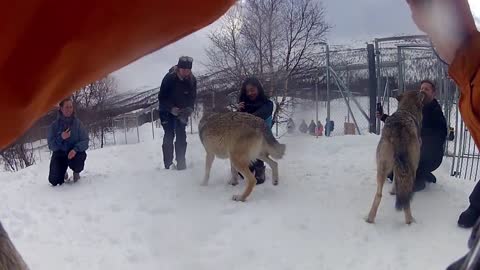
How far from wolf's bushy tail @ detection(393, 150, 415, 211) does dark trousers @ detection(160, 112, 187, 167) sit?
3.03 meters

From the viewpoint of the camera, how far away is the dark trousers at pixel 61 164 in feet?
19.5

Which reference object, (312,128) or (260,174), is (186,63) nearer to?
(260,174)

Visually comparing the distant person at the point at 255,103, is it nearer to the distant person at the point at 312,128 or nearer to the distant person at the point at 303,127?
the distant person at the point at 303,127

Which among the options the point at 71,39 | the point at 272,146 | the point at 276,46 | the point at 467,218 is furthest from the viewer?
the point at 276,46

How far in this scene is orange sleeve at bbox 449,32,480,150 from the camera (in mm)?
744

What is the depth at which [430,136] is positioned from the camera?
17.4 ft

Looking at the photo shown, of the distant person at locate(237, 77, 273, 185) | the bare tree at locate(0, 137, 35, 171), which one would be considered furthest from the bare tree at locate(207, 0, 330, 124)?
the bare tree at locate(0, 137, 35, 171)

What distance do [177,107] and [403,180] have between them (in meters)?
3.17


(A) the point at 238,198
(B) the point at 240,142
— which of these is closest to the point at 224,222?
(A) the point at 238,198

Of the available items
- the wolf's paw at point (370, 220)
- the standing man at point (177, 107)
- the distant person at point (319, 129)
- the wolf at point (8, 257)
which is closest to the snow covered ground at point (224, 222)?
the wolf's paw at point (370, 220)

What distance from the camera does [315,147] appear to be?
27.2ft

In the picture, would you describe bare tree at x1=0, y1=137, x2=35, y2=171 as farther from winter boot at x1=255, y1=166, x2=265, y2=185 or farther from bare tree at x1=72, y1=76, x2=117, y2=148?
winter boot at x1=255, y1=166, x2=265, y2=185

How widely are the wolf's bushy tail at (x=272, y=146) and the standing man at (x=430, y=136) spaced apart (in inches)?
45.1

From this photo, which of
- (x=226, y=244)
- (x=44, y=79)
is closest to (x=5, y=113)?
(x=44, y=79)
